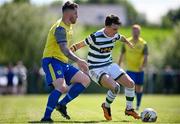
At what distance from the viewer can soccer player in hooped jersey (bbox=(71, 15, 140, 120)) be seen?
1480 cm

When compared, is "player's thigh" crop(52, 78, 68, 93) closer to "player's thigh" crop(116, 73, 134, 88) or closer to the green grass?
the green grass

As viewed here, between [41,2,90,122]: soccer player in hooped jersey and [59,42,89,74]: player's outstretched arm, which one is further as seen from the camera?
[41,2,90,122]: soccer player in hooped jersey

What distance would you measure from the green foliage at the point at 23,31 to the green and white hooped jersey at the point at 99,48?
121 feet

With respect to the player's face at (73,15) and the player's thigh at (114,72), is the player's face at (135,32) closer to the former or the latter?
the player's thigh at (114,72)

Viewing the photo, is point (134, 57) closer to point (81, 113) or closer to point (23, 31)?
point (81, 113)

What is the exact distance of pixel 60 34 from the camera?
1333cm

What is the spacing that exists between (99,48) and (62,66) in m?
1.38

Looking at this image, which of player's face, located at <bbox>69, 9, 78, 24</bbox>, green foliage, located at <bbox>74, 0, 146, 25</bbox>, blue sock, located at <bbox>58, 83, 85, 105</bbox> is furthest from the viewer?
green foliage, located at <bbox>74, 0, 146, 25</bbox>

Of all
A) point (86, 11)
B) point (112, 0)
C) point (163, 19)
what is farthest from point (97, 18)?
point (112, 0)

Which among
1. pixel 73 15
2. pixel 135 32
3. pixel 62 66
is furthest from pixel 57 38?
pixel 135 32

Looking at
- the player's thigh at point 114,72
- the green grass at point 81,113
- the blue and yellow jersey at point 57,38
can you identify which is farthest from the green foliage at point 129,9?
the blue and yellow jersey at point 57,38

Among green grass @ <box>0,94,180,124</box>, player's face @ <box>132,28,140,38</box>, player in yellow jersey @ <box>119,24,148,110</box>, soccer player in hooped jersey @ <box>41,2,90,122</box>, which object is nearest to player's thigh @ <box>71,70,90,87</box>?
soccer player in hooped jersey @ <box>41,2,90,122</box>

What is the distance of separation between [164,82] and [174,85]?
2.45ft

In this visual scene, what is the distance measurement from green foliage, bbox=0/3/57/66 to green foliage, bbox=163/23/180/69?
10.4 metres
